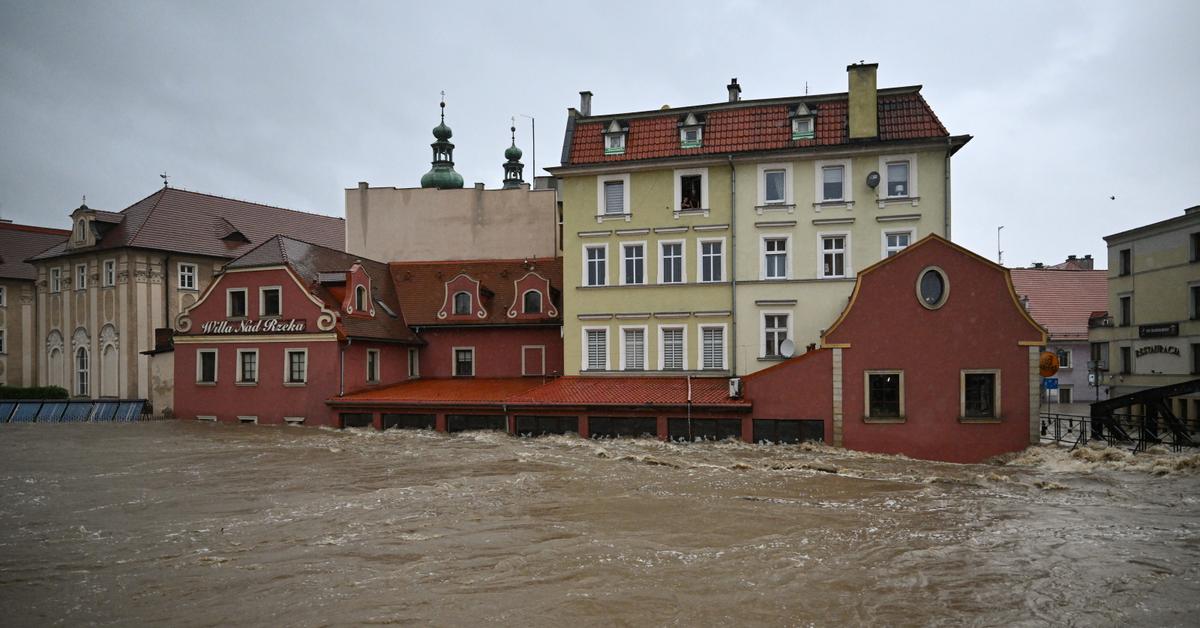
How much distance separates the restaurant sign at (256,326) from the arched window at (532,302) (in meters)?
9.58

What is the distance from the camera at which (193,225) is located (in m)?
49.5

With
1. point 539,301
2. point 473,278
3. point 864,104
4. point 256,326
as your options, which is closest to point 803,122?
point 864,104

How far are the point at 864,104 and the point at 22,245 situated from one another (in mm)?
57356

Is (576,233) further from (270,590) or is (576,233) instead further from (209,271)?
(209,271)

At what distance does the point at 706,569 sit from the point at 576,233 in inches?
820

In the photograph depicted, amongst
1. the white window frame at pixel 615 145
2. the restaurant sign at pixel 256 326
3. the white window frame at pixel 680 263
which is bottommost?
the restaurant sign at pixel 256 326

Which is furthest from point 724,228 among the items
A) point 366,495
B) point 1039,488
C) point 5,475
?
point 5,475

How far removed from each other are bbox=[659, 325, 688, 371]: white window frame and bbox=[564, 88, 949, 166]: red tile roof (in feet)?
22.6

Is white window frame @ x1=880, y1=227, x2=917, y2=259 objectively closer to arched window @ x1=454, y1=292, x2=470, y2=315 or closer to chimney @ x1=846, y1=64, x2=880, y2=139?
chimney @ x1=846, y1=64, x2=880, y2=139

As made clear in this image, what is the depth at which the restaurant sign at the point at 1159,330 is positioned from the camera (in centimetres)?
3809

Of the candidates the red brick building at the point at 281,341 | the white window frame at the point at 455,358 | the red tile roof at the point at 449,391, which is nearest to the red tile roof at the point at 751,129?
the red tile roof at the point at 449,391

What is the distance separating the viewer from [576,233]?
32.2m

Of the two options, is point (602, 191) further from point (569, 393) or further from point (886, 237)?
point (886, 237)

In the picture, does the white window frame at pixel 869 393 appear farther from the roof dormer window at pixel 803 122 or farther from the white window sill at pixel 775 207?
the roof dormer window at pixel 803 122
